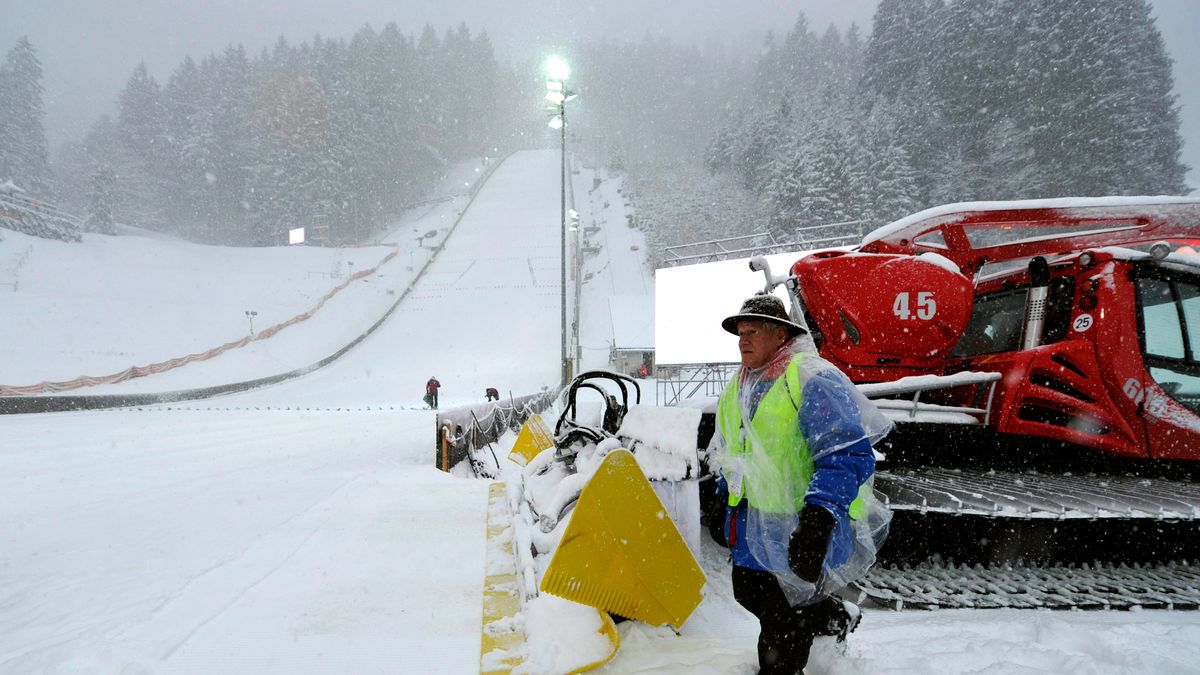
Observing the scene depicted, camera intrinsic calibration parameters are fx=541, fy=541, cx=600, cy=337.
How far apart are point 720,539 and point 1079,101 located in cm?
4173

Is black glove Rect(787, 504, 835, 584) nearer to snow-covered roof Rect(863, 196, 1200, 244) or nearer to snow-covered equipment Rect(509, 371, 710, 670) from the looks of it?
snow-covered equipment Rect(509, 371, 710, 670)

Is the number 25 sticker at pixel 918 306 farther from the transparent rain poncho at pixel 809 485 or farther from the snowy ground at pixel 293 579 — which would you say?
the transparent rain poncho at pixel 809 485

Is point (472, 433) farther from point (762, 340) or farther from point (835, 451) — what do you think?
point (835, 451)

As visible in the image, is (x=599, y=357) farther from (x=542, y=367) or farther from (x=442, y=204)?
(x=442, y=204)

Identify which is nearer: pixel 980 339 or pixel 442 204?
pixel 980 339

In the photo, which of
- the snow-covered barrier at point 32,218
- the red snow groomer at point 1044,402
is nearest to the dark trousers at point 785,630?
the red snow groomer at point 1044,402

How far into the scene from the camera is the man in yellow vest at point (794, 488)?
6.84 feet

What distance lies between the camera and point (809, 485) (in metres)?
2.14

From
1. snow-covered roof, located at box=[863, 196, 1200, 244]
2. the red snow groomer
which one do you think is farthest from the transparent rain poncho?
snow-covered roof, located at box=[863, 196, 1200, 244]

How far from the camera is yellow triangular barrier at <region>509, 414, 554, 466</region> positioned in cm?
622

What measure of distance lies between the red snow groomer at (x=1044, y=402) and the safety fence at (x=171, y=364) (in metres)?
21.0

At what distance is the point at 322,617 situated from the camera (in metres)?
3.03

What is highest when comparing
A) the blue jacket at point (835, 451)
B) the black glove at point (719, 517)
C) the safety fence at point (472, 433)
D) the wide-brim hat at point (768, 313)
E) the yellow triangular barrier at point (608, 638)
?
the wide-brim hat at point (768, 313)

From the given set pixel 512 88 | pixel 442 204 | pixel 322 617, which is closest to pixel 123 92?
pixel 442 204
